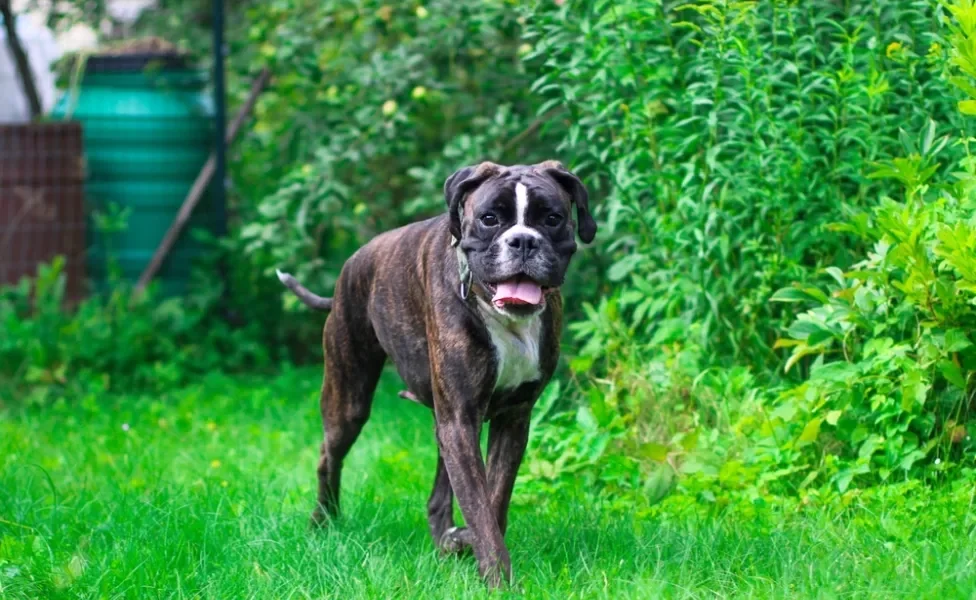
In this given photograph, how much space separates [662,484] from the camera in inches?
197

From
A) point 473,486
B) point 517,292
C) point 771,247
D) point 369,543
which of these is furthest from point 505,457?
point 771,247

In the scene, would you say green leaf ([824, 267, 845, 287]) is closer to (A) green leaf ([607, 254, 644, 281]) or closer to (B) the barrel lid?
(A) green leaf ([607, 254, 644, 281])

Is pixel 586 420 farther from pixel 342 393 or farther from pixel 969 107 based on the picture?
pixel 969 107

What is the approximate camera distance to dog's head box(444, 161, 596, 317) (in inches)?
149

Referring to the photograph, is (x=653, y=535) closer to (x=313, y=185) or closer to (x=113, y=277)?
(x=313, y=185)

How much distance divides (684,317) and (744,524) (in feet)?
4.66

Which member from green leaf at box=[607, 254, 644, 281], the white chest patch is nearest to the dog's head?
the white chest patch

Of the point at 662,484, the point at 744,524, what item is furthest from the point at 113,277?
the point at 744,524

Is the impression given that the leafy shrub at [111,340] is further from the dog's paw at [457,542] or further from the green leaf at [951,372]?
the green leaf at [951,372]

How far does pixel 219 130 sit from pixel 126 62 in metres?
0.78

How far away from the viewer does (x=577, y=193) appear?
4.11 meters

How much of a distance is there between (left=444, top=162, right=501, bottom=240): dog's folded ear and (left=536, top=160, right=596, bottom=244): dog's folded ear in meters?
0.17

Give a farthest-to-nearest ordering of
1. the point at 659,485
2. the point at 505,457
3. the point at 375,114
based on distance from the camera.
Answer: the point at 375,114, the point at 659,485, the point at 505,457

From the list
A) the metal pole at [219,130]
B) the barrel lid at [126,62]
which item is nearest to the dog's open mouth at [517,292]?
the metal pole at [219,130]
